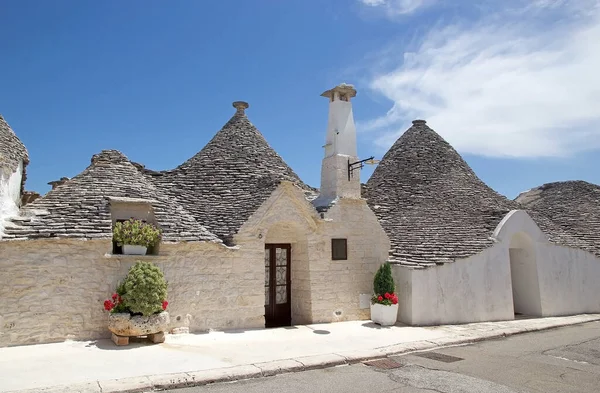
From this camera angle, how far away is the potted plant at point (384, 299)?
11562mm

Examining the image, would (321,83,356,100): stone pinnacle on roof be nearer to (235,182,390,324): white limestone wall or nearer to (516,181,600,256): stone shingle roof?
(235,182,390,324): white limestone wall

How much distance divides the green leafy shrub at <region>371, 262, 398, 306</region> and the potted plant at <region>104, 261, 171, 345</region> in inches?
222

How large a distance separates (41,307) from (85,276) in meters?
0.94

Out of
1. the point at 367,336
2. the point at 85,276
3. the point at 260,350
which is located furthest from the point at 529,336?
the point at 85,276

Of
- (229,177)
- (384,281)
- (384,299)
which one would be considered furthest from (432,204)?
(229,177)

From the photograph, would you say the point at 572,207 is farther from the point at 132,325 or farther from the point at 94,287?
the point at 94,287

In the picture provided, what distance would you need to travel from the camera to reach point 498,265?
44.4 ft

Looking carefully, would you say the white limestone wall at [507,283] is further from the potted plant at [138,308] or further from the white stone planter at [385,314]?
the potted plant at [138,308]

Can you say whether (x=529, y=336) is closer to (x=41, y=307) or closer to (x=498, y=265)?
(x=498, y=265)

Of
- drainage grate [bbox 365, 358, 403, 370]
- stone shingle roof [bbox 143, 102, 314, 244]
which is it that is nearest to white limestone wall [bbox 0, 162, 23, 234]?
stone shingle roof [bbox 143, 102, 314, 244]

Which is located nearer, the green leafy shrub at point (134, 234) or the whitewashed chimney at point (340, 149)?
the green leafy shrub at point (134, 234)

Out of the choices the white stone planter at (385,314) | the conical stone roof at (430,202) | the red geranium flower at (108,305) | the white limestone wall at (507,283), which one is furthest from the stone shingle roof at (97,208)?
the conical stone roof at (430,202)

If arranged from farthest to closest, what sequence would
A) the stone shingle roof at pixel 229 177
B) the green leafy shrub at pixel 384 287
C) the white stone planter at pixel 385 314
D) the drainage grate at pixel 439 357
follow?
the green leafy shrub at pixel 384 287
the white stone planter at pixel 385 314
the stone shingle roof at pixel 229 177
the drainage grate at pixel 439 357

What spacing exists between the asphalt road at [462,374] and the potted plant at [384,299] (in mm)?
2317
